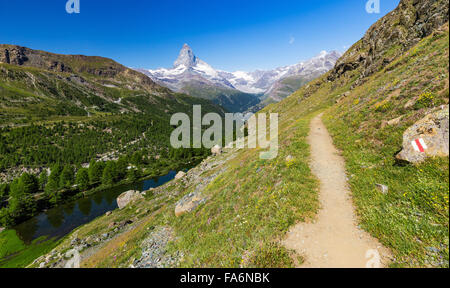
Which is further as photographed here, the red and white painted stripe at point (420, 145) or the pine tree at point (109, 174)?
the pine tree at point (109, 174)

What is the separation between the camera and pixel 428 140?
31.0ft

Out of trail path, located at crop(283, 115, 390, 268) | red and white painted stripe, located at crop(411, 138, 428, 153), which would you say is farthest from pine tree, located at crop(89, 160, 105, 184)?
red and white painted stripe, located at crop(411, 138, 428, 153)

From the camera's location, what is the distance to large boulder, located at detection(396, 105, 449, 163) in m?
8.99

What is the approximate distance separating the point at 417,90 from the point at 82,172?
118 meters

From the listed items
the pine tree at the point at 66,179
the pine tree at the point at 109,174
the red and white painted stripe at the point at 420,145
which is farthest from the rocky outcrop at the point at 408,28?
the pine tree at the point at 66,179

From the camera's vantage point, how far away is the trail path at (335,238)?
7.22 m

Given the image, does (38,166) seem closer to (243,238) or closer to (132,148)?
(132,148)

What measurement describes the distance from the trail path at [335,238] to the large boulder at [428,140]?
398 centimetres

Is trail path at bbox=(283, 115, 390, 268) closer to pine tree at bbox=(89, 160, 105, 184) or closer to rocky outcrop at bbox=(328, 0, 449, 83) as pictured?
rocky outcrop at bbox=(328, 0, 449, 83)

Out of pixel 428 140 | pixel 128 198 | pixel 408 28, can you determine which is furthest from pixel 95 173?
pixel 408 28

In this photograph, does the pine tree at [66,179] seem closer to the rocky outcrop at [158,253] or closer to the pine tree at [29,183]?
the pine tree at [29,183]

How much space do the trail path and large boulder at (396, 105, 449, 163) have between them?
3.98 m
